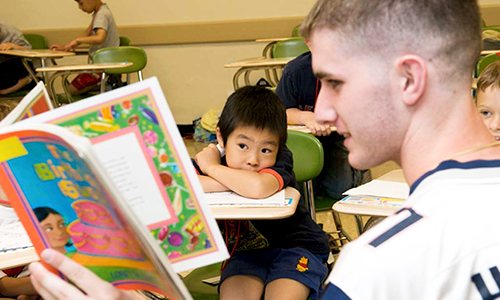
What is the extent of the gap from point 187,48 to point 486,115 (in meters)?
4.69

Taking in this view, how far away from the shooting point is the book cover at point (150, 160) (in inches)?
32.4

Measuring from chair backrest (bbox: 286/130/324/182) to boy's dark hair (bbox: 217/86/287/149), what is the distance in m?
0.30

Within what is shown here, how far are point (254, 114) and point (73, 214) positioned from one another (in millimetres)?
1274

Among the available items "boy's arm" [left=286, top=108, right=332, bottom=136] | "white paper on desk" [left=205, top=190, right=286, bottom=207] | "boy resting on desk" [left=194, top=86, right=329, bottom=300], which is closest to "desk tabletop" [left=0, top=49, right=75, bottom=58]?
"boy's arm" [left=286, top=108, right=332, bottom=136]

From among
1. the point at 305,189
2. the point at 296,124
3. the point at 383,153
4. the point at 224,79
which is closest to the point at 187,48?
the point at 224,79

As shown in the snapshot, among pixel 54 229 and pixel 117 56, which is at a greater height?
pixel 54 229

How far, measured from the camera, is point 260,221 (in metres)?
2.02

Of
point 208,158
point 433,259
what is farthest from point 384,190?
point 433,259

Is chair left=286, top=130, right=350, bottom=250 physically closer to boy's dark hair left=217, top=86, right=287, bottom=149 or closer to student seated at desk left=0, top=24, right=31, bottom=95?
boy's dark hair left=217, top=86, right=287, bottom=149

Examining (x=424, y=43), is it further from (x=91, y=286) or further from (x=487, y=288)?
(x=91, y=286)

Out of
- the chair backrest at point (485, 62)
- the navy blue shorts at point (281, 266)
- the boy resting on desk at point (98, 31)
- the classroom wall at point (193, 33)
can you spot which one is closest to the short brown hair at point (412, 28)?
the navy blue shorts at point (281, 266)

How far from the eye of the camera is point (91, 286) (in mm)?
792

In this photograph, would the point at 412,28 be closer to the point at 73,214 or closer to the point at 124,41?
the point at 73,214

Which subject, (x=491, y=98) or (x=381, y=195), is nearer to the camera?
(x=381, y=195)
